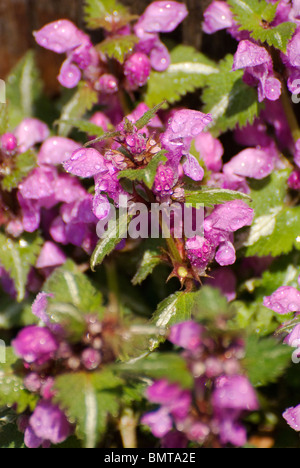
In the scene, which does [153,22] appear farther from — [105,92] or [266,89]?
[266,89]

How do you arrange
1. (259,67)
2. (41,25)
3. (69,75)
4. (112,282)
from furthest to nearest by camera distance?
(41,25), (112,282), (69,75), (259,67)

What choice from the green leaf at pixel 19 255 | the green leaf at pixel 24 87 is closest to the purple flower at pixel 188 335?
the green leaf at pixel 19 255

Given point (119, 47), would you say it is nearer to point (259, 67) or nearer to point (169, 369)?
point (259, 67)

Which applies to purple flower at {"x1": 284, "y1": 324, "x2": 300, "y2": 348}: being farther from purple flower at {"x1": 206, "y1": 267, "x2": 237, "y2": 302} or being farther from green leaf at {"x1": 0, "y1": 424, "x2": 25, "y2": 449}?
green leaf at {"x1": 0, "y1": 424, "x2": 25, "y2": 449}

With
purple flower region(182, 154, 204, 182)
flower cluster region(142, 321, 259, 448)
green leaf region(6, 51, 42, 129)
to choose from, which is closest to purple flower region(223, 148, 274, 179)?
purple flower region(182, 154, 204, 182)

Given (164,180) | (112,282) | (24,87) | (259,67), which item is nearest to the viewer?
(164,180)

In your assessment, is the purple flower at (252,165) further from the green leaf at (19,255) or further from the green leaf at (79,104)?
the green leaf at (19,255)

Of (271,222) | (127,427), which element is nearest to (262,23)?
(271,222)

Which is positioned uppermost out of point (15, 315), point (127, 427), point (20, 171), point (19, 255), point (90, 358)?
point (20, 171)
